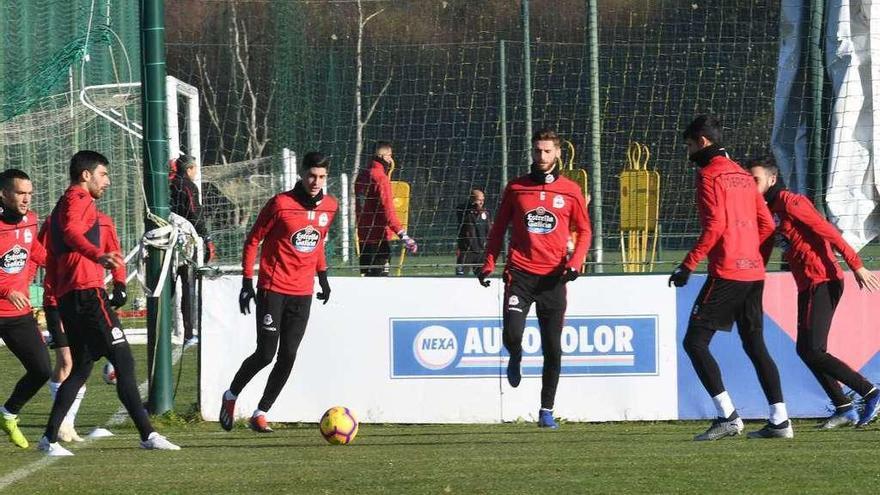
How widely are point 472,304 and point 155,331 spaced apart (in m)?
2.54

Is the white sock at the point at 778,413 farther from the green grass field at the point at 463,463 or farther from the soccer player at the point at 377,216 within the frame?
the soccer player at the point at 377,216

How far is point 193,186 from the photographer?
13.3 meters

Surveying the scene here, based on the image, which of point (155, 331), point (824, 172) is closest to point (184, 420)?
point (155, 331)

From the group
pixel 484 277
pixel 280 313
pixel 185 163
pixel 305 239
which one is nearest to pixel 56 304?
pixel 280 313

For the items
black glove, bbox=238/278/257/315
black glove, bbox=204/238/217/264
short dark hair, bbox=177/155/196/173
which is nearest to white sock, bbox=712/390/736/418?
black glove, bbox=238/278/257/315

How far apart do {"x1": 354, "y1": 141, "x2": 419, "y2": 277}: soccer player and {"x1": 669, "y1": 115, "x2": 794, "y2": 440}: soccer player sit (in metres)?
3.67

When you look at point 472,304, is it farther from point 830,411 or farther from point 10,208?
point 10,208

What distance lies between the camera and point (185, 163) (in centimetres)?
1367

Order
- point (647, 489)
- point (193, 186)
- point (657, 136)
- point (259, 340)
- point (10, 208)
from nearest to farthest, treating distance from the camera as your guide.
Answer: point (647, 489) < point (10, 208) < point (259, 340) < point (657, 136) < point (193, 186)

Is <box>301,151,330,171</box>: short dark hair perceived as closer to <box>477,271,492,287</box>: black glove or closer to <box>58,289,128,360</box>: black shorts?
<box>477,271,492,287</box>: black glove

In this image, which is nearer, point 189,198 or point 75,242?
point 75,242

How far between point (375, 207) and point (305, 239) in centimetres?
216

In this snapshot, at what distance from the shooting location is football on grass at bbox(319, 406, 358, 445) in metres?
9.44

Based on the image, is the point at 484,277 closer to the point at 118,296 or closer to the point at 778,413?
the point at 778,413
